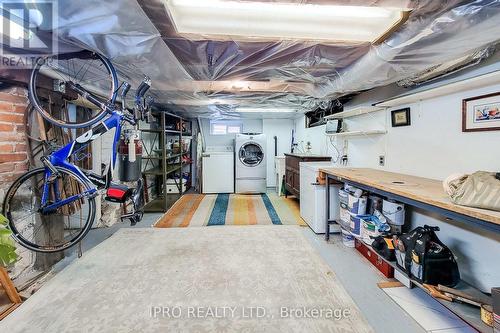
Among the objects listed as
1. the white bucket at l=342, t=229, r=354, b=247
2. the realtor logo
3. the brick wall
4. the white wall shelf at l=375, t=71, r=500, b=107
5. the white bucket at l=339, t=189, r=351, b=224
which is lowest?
the white bucket at l=342, t=229, r=354, b=247

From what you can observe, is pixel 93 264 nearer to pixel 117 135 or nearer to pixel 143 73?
pixel 117 135

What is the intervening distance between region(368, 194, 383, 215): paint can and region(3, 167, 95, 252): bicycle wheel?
2752 mm

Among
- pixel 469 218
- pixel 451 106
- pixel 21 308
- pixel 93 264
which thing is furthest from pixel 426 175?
pixel 21 308

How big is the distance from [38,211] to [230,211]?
2.80 metres

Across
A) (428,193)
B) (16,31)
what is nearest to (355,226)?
(428,193)

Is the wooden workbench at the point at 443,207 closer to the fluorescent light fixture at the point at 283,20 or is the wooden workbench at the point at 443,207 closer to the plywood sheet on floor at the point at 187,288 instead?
the plywood sheet on floor at the point at 187,288

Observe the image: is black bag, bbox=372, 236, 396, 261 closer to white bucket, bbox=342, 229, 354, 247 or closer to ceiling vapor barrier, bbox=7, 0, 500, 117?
white bucket, bbox=342, 229, 354, 247

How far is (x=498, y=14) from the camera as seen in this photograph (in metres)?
1.23

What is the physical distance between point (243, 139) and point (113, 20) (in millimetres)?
4644

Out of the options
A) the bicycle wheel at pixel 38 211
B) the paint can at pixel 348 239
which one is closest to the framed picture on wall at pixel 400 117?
the paint can at pixel 348 239

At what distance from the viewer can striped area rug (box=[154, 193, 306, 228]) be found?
3.80 m

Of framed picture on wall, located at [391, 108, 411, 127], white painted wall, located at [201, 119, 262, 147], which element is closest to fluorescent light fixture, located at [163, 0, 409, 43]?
framed picture on wall, located at [391, 108, 411, 127]

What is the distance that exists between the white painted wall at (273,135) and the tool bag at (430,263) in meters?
5.12

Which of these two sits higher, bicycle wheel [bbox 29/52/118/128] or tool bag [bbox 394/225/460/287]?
bicycle wheel [bbox 29/52/118/128]
